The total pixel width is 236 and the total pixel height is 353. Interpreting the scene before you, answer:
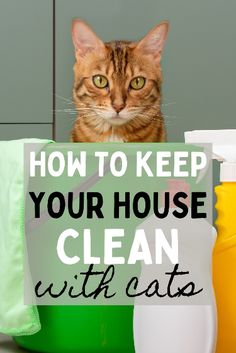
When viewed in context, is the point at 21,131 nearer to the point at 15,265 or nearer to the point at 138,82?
the point at 138,82

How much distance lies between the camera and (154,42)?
4.18ft

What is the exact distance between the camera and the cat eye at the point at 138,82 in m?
1.22

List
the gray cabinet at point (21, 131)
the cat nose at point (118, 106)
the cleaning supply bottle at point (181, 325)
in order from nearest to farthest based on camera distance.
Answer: the cleaning supply bottle at point (181, 325) < the cat nose at point (118, 106) < the gray cabinet at point (21, 131)

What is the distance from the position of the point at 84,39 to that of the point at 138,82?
144mm

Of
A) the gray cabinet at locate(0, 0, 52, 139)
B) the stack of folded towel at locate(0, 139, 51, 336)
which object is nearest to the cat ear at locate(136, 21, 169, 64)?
the gray cabinet at locate(0, 0, 52, 139)

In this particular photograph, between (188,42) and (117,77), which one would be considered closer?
(117,77)

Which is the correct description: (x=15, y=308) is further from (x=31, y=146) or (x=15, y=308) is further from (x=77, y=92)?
(x=77, y=92)

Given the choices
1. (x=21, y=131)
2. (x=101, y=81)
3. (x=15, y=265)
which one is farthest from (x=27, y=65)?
(x=15, y=265)

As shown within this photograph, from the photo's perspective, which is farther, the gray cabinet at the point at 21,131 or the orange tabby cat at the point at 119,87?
the gray cabinet at the point at 21,131

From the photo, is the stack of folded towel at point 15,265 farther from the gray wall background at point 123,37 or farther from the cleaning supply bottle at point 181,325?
the gray wall background at point 123,37

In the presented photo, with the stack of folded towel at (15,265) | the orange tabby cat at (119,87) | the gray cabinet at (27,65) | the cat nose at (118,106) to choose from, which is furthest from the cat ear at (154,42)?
the stack of folded towel at (15,265)

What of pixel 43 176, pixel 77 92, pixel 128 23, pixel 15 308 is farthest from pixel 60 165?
pixel 128 23

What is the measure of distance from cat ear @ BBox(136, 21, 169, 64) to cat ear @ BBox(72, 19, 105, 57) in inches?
3.0

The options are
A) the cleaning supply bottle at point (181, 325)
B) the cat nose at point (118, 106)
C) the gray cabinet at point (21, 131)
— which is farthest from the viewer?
the gray cabinet at point (21, 131)
